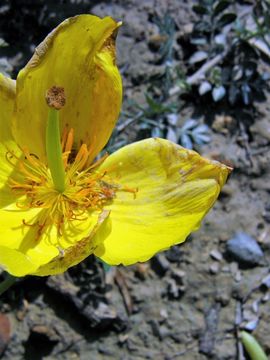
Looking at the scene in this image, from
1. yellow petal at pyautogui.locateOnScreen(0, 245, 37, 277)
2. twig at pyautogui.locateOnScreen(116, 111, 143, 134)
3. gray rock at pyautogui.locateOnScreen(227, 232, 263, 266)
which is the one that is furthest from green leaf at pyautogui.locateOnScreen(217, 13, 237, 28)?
yellow petal at pyautogui.locateOnScreen(0, 245, 37, 277)

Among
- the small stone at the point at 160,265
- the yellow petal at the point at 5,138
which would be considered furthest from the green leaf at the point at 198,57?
the yellow petal at the point at 5,138

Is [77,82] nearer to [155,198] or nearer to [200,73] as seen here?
[155,198]

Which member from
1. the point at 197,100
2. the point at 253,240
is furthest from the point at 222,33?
the point at 253,240

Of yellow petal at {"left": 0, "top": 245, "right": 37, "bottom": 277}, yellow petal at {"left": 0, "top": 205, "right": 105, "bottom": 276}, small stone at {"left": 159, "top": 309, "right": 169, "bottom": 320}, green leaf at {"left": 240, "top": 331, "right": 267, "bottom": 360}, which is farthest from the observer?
small stone at {"left": 159, "top": 309, "right": 169, "bottom": 320}

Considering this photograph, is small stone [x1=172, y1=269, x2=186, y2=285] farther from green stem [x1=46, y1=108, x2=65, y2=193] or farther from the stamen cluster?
green stem [x1=46, y1=108, x2=65, y2=193]

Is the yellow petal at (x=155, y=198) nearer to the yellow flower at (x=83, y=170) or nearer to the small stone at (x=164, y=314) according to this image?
the yellow flower at (x=83, y=170)

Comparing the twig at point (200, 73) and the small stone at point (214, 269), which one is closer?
the small stone at point (214, 269)

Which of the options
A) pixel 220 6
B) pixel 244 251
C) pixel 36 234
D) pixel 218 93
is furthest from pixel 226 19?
pixel 36 234
